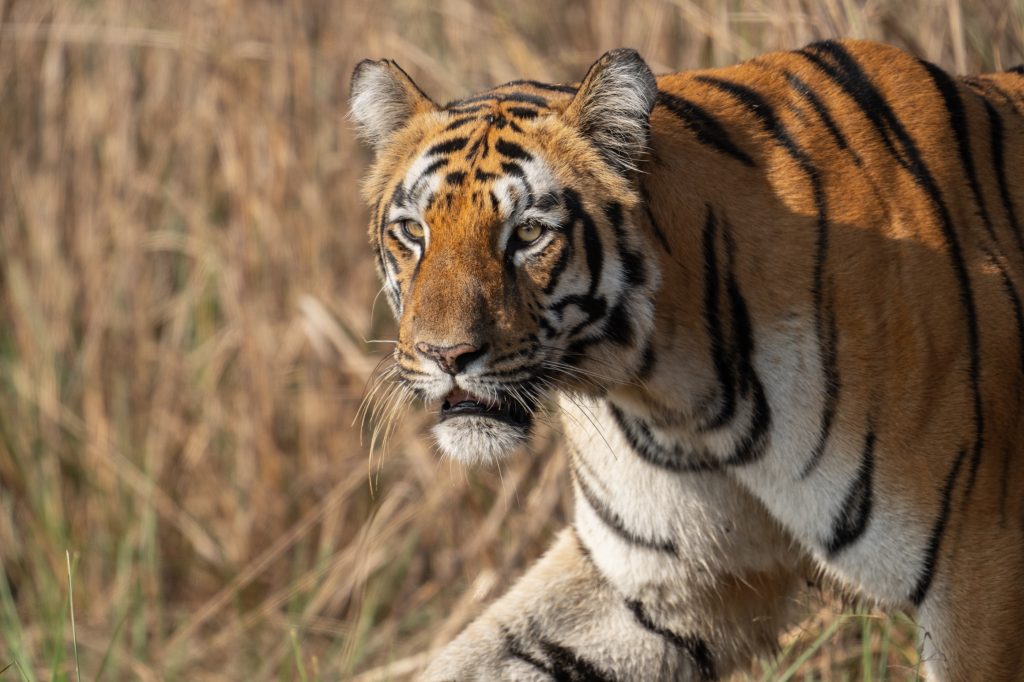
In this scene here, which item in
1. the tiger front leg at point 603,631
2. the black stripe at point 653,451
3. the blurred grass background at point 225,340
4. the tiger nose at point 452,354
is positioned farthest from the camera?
the blurred grass background at point 225,340

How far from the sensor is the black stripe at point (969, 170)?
2262 mm

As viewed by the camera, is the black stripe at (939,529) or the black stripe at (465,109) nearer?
the black stripe at (939,529)

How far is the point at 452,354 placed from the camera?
7.03 feet

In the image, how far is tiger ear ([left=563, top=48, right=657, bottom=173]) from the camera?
222 centimetres

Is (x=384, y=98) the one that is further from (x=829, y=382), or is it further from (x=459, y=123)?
(x=829, y=382)

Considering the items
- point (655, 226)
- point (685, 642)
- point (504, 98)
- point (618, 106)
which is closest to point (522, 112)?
point (504, 98)

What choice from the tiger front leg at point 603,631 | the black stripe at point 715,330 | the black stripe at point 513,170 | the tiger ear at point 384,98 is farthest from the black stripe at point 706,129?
the tiger front leg at point 603,631

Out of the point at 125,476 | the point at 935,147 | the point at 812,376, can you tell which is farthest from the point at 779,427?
the point at 125,476

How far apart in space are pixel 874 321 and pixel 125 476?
313cm

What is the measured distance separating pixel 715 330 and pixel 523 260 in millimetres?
361

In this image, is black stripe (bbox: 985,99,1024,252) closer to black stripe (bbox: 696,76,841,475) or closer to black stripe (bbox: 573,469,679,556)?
black stripe (bbox: 696,76,841,475)

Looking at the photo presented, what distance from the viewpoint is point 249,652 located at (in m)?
4.36

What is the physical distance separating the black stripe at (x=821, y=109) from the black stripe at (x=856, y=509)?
1.62 feet

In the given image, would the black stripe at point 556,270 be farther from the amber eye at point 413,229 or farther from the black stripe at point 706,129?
the black stripe at point 706,129
